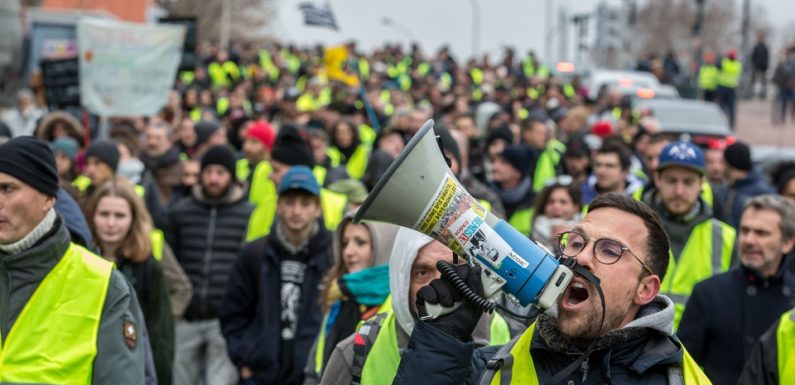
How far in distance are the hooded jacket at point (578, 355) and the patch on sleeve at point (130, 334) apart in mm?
1529

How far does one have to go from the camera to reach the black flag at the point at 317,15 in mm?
17797

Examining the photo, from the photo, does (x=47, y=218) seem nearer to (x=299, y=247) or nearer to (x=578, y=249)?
(x=578, y=249)

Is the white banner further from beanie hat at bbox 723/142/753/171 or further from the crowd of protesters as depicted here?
beanie hat at bbox 723/142/753/171

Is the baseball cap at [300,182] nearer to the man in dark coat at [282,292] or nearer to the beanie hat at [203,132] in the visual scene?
the man in dark coat at [282,292]

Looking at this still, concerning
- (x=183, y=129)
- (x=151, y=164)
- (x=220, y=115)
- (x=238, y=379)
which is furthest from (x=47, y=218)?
(x=220, y=115)

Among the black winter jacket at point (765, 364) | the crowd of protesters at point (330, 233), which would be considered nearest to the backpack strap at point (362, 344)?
the crowd of protesters at point (330, 233)

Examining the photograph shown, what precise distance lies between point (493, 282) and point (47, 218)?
78.3 inches

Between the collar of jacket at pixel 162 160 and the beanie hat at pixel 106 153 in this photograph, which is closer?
the beanie hat at pixel 106 153

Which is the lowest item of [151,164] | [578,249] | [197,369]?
[197,369]

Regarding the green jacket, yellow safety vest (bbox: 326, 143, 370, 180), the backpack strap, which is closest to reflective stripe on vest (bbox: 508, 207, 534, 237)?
yellow safety vest (bbox: 326, 143, 370, 180)

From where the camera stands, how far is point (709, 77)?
1235 inches

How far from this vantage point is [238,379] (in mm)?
7996

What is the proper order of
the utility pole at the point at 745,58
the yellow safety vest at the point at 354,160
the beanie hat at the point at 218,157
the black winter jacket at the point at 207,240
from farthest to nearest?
1. the utility pole at the point at 745,58
2. the yellow safety vest at the point at 354,160
3. the beanie hat at the point at 218,157
4. the black winter jacket at the point at 207,240

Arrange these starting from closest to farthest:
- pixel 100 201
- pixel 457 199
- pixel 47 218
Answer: pixel 457 199, pixel 47 218, pixel 100 201
